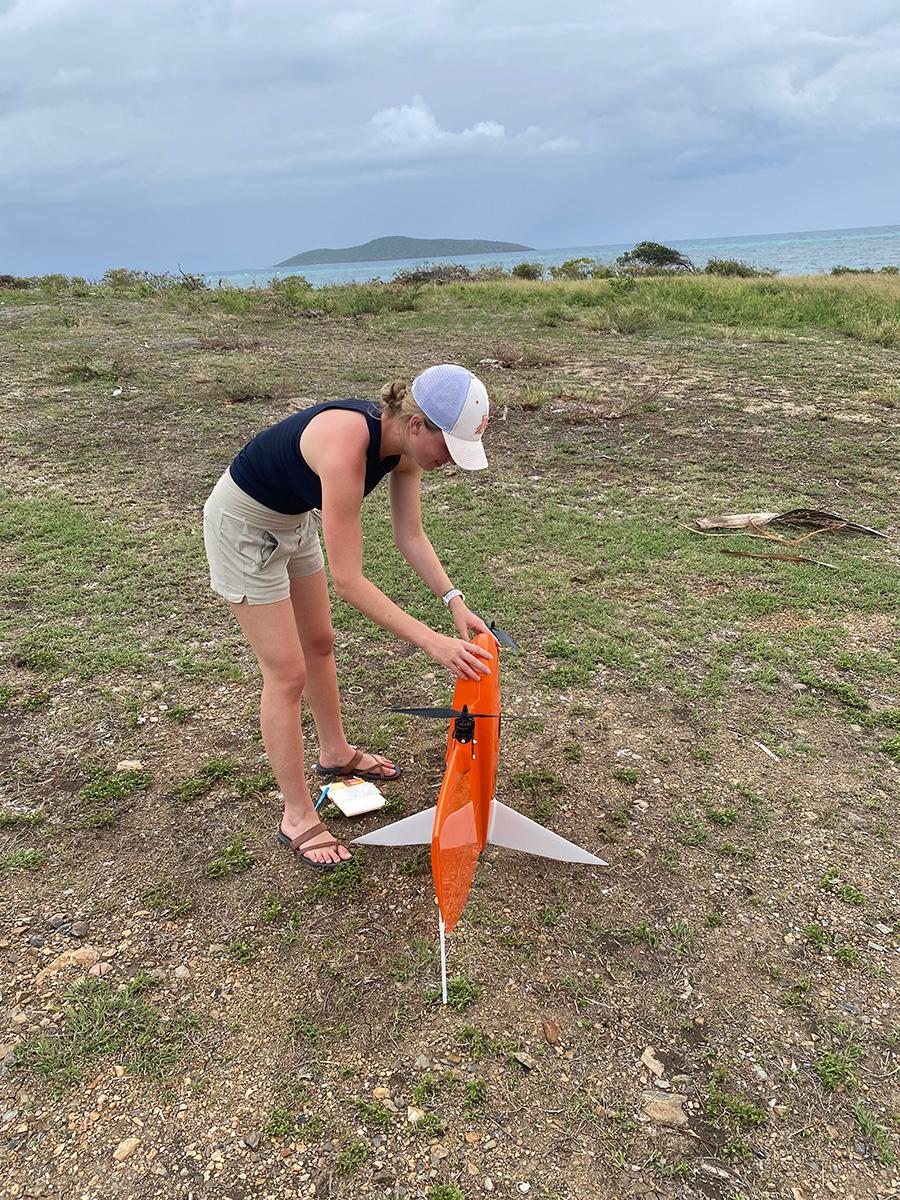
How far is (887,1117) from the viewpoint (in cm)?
187

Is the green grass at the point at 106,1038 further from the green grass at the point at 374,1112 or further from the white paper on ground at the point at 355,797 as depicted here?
the white paper on ground at the point at 355,797

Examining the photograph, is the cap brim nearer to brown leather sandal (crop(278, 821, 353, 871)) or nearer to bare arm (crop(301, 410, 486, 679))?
bare arm (crop(301, 410, 486, 679))

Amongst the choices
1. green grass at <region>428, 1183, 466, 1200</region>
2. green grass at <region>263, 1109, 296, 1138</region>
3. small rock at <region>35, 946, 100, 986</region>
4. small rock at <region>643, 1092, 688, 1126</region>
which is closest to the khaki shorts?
small rock at <region>35, 946, 100, 986</region>

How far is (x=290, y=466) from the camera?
2.17m

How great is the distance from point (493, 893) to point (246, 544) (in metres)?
1.40

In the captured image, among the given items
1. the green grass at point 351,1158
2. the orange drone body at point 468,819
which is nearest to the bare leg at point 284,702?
the orange drone body at point 468,819

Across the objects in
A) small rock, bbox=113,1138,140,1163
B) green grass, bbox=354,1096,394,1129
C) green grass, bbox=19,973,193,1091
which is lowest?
green grass, bbox=354,1096,394,1129

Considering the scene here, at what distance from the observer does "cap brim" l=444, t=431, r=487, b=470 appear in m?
1.98

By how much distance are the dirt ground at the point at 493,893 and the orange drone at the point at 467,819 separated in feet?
0.35

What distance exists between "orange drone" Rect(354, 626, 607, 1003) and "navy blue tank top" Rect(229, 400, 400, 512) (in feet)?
2.03

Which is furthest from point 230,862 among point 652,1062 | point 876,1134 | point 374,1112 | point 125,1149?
point 876,1134

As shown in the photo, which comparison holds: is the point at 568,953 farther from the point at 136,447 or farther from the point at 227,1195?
the point at 136,447

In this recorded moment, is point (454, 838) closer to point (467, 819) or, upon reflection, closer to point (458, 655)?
point (467, 819)

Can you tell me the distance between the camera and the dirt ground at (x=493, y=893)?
182cm
